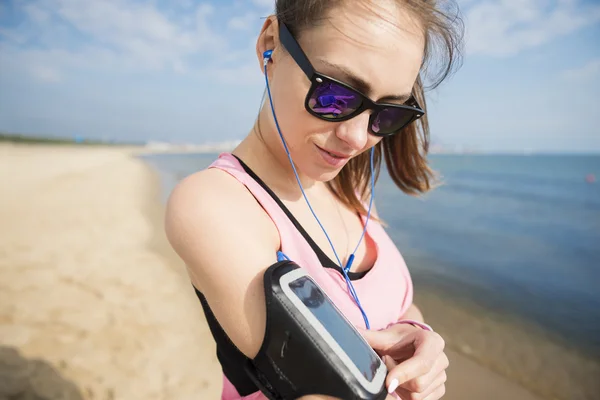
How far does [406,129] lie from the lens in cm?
186

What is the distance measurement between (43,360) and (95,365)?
43 centimetres

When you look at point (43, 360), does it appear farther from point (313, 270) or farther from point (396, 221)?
point (396, 221)

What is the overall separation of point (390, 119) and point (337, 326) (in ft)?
2.48

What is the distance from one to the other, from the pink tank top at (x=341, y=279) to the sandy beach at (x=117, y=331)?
2.20 meters

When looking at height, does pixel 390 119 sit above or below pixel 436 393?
above

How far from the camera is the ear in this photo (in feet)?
4.05

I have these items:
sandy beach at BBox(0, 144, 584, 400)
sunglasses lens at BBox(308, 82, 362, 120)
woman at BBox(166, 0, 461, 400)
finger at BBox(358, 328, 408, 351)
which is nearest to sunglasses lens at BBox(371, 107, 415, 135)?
woman at BBox(166, 0, 461, 400)

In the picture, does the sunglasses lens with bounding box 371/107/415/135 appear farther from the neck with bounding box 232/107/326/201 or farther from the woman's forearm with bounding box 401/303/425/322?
the woman's forearm with bounding box 401/303/425/322

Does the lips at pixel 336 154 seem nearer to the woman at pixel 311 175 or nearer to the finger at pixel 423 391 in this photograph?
the woman at pixel 311 175

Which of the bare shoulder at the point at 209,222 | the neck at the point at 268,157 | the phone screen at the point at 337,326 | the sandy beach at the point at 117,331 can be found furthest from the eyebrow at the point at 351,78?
the sandy beach at the point at 117,331

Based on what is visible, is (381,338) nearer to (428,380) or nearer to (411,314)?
(428,380)

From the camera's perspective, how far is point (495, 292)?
17.7 ft

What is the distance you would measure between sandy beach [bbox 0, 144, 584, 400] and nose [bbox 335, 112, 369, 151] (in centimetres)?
267

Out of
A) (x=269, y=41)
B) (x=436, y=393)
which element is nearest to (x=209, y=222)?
(x=269, y=41)
